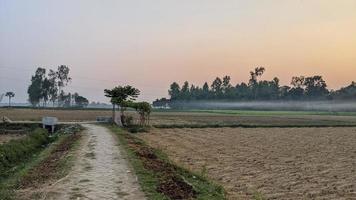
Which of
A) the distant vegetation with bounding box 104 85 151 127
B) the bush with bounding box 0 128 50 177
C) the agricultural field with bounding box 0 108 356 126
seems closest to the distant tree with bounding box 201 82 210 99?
the agricultural field with bounding box 0 108 356 126

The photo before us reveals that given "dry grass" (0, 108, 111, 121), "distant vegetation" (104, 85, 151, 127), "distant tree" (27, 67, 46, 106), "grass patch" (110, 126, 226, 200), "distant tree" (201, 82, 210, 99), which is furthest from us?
"distant tree" (201, 82, 210, 99)

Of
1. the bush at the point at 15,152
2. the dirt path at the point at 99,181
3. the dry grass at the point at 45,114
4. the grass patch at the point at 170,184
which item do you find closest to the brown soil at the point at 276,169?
the grass patch at the point at 170,184

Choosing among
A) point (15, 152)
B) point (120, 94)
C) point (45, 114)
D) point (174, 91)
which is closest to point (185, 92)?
point (174, 91)

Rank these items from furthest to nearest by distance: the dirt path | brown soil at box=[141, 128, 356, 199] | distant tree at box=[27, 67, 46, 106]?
distant tree at box=[27, 67, 46, 106], brown soil at box=[141, 128, 356, 199], the dirt path

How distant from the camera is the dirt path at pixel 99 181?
1077 centimetres

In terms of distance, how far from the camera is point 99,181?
12.6 meters

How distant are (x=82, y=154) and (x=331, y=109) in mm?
140360

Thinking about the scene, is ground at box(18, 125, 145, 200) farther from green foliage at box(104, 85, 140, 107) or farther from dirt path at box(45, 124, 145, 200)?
green foliage at box(104, 85, 140, 107)

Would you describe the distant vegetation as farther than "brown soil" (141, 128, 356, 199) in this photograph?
Yes

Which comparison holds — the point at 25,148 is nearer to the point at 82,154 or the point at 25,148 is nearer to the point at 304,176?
the point at 82,154

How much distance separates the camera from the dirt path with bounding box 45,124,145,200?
35.3 feet

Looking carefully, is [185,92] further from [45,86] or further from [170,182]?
[170,182]

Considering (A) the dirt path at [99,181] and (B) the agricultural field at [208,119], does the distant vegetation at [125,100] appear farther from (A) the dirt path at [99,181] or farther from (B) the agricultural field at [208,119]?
(A) the dirt path at [99,181]

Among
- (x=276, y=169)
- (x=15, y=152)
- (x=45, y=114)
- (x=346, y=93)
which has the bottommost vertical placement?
(x=276, y=169)
